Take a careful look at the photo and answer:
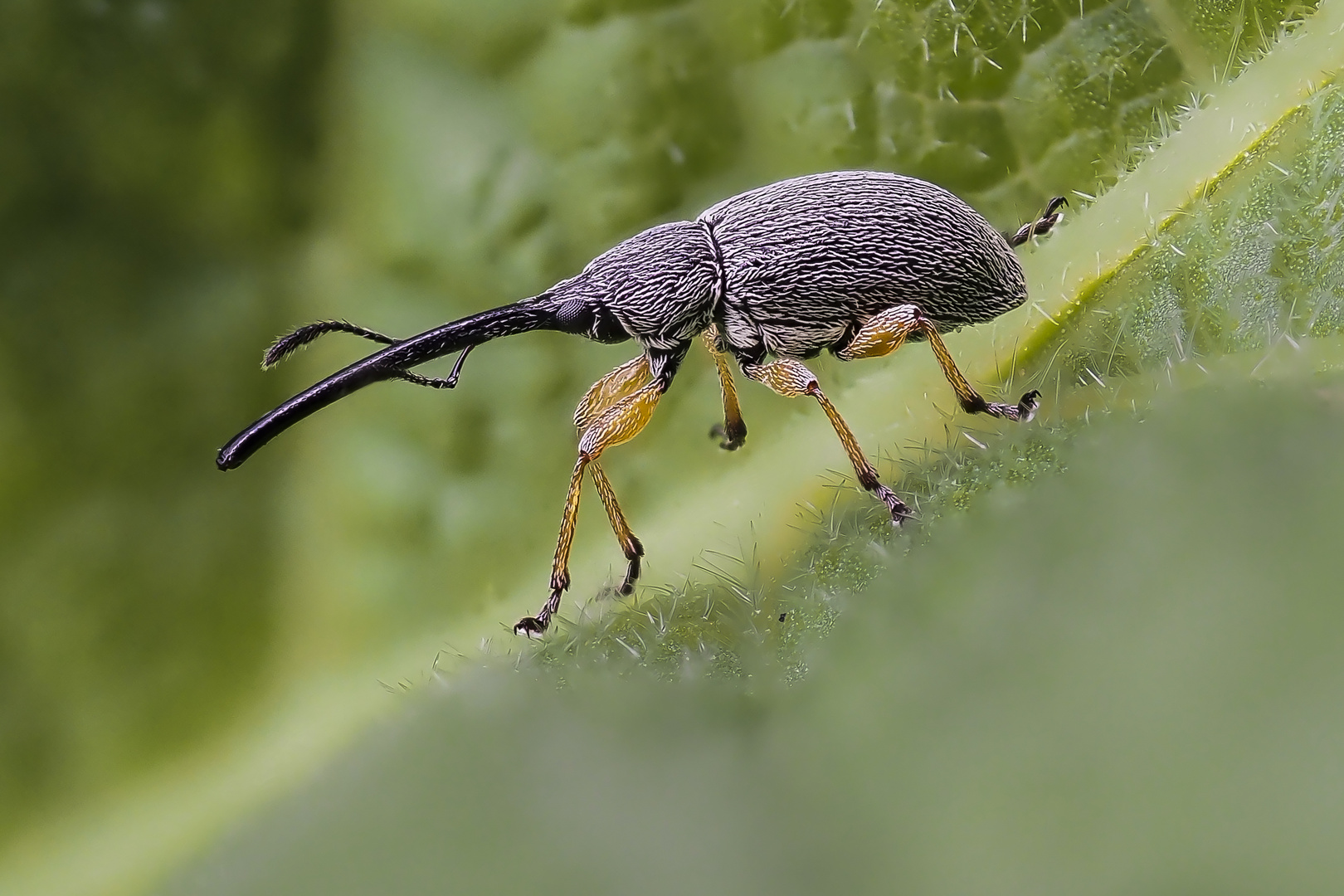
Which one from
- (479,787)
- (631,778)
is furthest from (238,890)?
(631,778)

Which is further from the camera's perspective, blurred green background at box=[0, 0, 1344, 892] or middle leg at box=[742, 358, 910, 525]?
middle leg at box=[742, 358, 910, 525]

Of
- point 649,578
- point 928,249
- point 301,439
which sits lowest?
point 649,578

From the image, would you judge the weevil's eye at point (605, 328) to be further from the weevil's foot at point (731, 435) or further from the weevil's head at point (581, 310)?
the weevil's foot at point (731, 435)

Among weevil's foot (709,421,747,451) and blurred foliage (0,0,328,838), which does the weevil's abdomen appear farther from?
blurred foliage (0,0,328,838)

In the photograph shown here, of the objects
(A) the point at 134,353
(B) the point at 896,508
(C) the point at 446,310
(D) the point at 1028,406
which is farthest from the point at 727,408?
(A) the point at 134,353

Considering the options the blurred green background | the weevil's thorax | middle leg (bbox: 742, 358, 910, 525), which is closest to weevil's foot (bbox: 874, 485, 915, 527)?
the blurred green background

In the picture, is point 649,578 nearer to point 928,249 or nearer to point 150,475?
point 928,249

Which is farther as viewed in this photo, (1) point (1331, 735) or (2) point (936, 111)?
(2) point (936, 111)
